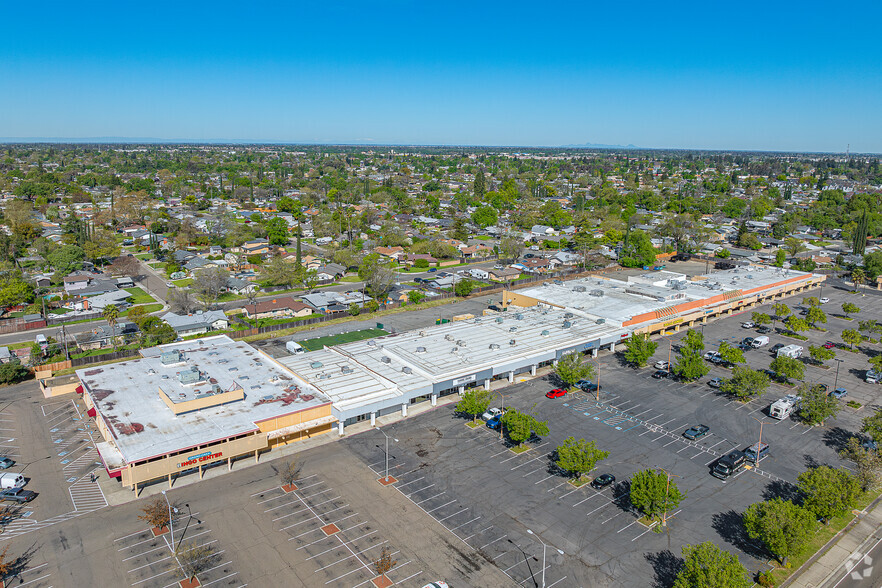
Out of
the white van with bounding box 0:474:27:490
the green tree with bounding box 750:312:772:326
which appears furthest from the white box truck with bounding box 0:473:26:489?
the green tree with bounding box 750:312:772:326

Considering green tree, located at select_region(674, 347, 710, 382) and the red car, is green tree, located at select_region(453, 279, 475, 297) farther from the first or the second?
green tree, located at select_region(674, 347, 710, 382)

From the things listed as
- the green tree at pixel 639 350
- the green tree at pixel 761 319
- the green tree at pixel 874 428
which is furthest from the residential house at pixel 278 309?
the green tree at pixel 874 428

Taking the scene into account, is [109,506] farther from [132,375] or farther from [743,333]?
[743,333]

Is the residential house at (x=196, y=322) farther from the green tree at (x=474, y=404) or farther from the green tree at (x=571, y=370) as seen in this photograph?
the green tree at (x=571, y=370)

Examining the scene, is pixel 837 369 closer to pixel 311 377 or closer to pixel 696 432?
pixel 696 432

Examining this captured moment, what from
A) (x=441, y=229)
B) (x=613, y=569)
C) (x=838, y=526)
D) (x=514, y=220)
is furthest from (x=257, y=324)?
(x=514, y=220)

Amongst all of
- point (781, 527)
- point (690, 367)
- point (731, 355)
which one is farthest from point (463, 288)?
point (781, 527)

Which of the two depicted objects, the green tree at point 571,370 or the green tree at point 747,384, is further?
the green tree at point 571,370
